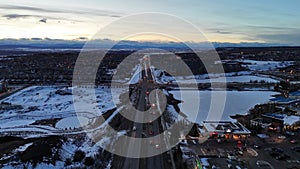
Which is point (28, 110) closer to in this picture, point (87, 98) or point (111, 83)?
point (87, 98)

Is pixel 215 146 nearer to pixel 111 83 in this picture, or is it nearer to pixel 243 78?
pixel 111 83

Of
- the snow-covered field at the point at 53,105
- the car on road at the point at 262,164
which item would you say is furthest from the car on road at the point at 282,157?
the snow-covered field at the point at 53,105

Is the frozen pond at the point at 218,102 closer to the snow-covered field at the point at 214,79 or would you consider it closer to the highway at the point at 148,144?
the highway at the point at 148,144

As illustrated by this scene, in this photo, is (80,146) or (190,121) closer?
(80,146)

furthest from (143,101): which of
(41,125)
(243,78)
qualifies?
(243,78)

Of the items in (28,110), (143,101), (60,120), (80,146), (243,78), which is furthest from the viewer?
(243,78)

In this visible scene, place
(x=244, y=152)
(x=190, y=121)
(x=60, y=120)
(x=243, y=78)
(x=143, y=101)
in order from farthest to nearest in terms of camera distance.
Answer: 1. (x=243, y=78)
2. (x=143, y=101)
3. (x=60, y=120)
4. (x=190, y=121)
5. (x=244, y=152)

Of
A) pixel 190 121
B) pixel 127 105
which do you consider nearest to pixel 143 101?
pixel 127 105
